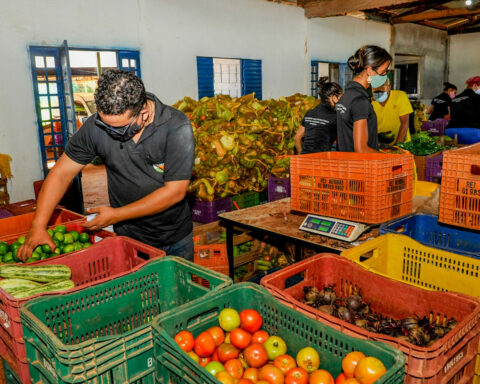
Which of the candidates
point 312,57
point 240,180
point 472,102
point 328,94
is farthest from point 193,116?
point 312,57

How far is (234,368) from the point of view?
1.56 meters

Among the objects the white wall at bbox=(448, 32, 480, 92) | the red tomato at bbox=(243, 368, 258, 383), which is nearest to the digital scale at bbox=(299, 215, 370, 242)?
the red tomato at bbox=(243, 368, 258, 383)

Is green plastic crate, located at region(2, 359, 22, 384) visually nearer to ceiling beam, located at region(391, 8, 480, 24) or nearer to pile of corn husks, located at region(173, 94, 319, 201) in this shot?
pile of corn husks, located at region(173, 94, 319, 201)

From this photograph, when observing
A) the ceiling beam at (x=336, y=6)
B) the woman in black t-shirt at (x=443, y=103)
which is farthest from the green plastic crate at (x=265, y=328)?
the woman in black t-shirt at (x=443, y=103)

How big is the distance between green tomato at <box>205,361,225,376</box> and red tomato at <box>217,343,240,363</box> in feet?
0.22

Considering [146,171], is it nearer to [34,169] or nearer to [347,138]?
[347,138]

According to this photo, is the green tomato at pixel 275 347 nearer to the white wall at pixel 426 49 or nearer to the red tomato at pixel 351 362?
the red tomato at pixel 351 362

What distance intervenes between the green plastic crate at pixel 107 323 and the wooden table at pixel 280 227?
1.16 meters

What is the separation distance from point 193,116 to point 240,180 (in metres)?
1.47

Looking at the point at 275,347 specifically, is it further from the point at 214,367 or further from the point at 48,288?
the point at 48,288

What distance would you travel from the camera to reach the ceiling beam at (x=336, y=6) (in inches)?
426

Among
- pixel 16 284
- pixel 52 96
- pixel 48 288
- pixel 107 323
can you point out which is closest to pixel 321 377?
pixel 107 323

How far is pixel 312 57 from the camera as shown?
12383mm

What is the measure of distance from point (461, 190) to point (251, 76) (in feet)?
27.8
